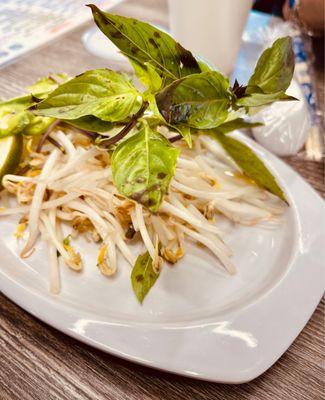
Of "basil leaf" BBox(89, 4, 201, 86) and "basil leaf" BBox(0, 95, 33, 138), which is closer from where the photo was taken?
"basil leaf" BBox(89, 4, 201, 86)

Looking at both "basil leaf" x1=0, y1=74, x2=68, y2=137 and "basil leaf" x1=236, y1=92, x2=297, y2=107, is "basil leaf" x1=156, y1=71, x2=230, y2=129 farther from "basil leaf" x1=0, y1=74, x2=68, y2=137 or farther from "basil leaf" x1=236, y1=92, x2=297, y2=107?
"basil leaf" x1=0, y1=74, x2=68, y2=137

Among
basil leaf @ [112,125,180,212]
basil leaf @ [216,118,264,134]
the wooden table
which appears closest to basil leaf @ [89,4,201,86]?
basil leaf @ [112,125,180,212]

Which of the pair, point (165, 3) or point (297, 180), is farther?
point (165, 3)

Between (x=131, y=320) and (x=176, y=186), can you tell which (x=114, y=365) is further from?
(x=176, y=186)

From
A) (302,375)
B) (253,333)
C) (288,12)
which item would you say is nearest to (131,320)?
(253,333)

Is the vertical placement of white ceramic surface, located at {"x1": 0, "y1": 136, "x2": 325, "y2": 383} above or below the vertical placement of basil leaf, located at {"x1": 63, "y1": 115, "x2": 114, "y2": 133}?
below

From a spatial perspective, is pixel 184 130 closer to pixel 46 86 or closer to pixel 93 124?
pixel 93 124
